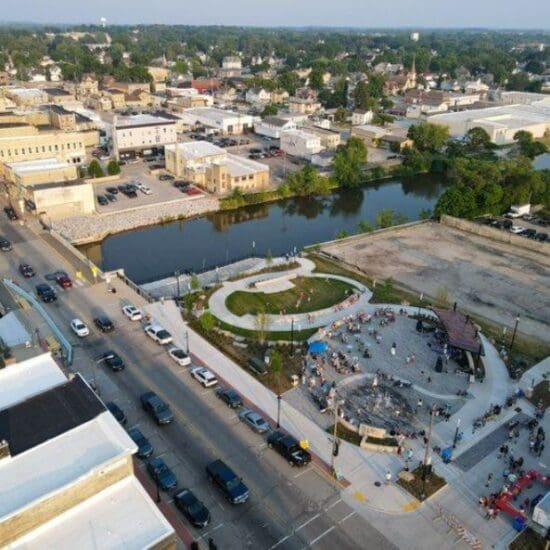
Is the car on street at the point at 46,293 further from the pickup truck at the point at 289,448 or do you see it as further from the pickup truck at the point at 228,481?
the pickup truck at the point at 289,448

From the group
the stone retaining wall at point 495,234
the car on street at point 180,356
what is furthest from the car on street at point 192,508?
the stone retaining wall at point 495,234

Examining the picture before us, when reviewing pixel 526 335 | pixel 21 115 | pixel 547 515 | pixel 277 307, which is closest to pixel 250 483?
pixel 547 515

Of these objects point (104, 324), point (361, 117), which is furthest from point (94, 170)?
point (361, 117)

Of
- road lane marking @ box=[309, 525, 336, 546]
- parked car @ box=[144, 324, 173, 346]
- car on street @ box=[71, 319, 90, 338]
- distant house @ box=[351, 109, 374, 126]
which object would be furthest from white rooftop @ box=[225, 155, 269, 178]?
road lane marking @ box=[309, 525, 336, 546]

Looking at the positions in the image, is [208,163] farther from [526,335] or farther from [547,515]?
[547,515]

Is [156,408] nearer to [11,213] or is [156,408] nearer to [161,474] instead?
[161,474]
